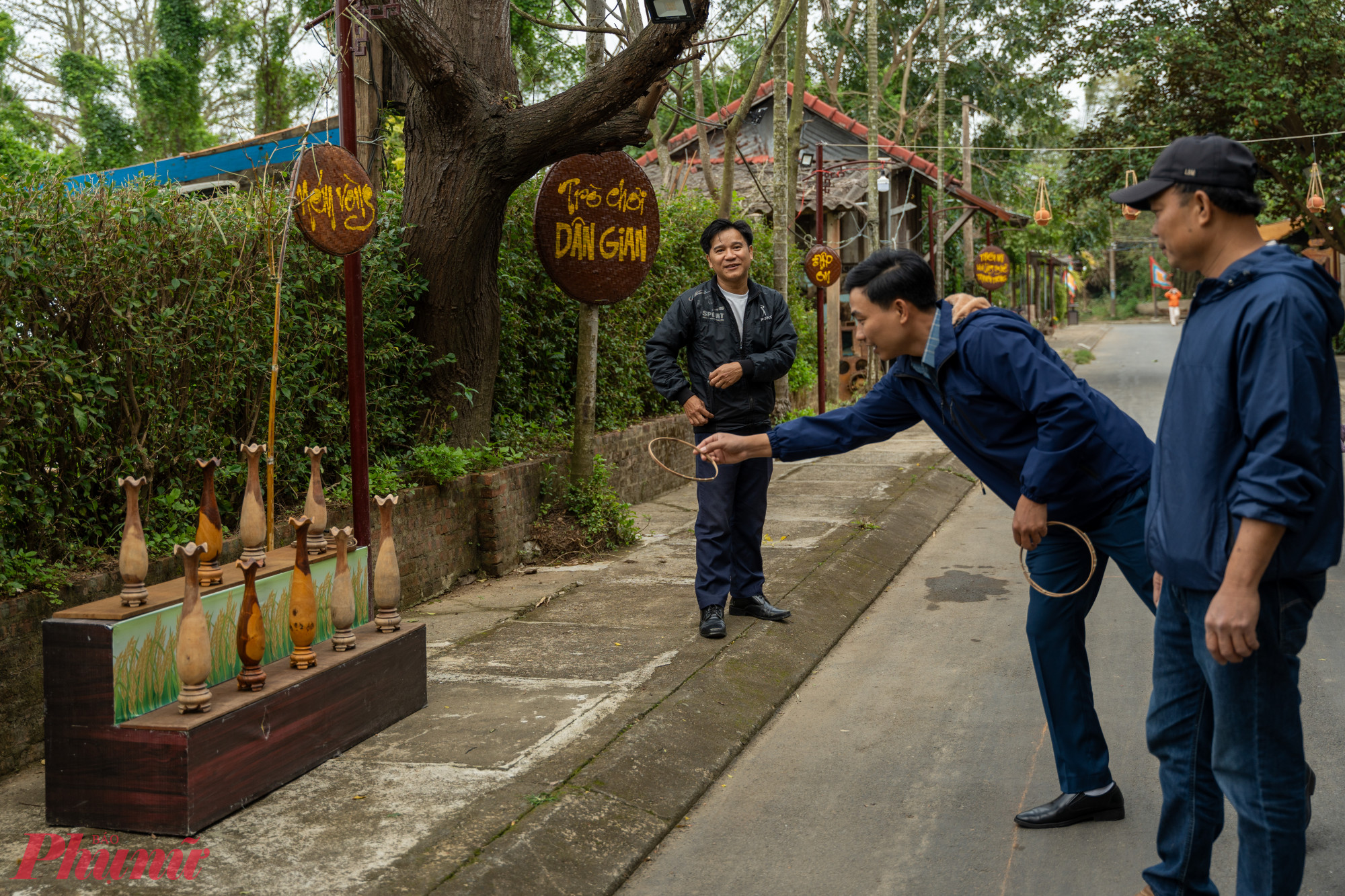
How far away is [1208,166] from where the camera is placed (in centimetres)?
253

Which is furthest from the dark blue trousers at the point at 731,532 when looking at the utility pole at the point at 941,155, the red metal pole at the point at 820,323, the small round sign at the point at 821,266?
the utility pole at the point at 941,155

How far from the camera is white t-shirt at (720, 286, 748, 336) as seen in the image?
231 inches

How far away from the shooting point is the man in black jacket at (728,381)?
18.7ft

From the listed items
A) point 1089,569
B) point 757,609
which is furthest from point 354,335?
point 1089,569

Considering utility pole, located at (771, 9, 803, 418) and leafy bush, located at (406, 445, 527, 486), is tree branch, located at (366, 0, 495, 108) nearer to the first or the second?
leafy bush, located at (406, 445, 527, 486)

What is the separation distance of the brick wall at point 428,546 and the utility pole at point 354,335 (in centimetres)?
31

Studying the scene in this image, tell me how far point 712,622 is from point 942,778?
65.9 inches

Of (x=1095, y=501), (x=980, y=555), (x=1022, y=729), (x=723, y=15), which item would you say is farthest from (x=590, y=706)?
(x=723, y=15)

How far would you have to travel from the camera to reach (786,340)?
19.4 feet

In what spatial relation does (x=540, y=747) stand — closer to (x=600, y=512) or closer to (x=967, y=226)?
(x=600, y=512)

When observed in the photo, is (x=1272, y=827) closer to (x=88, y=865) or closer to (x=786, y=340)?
(x=88, y=865)

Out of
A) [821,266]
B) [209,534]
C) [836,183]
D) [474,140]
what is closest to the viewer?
[209,534]

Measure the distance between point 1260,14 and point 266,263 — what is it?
23.9 m

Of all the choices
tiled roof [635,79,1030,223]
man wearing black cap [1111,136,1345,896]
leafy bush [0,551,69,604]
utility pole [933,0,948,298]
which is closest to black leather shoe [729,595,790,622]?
leafy bush [0,551,69,604]
